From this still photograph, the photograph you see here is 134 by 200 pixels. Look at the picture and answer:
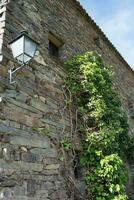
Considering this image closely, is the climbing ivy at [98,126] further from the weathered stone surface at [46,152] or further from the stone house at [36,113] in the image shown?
the weathered stone surface at [46,152]

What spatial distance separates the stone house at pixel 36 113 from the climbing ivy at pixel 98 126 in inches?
9.4

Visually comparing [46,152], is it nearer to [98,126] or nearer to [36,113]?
[36,113]

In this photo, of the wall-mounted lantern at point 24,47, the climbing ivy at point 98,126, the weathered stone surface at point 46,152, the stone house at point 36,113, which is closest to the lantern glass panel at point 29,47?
the wall-mounted lantern at point 24,47

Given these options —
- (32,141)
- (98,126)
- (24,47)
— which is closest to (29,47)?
(24,47)

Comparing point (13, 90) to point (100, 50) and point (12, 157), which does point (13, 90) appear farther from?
point (100, 50)

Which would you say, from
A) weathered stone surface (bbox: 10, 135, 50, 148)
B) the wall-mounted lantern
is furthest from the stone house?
the wall-mounted lantern

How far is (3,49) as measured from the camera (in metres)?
4.20

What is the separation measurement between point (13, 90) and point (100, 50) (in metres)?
5.15

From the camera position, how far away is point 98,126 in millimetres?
5355

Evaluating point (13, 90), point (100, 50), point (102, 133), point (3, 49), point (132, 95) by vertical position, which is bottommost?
point (102, 133)

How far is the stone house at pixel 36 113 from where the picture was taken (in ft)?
12.5

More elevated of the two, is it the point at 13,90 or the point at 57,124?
the point at 13,90

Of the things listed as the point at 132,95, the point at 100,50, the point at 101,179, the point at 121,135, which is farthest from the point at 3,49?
the point at 132,95

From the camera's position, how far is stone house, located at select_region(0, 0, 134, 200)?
3.81 metres
